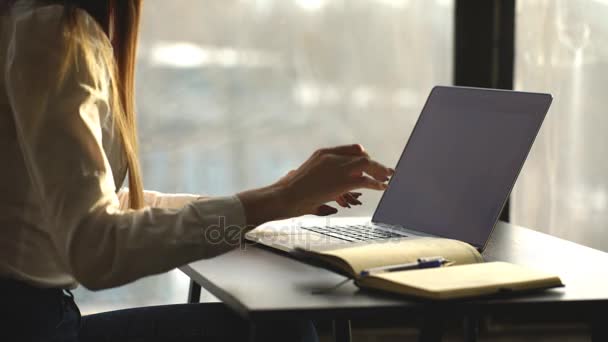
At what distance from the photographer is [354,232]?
4.62ft

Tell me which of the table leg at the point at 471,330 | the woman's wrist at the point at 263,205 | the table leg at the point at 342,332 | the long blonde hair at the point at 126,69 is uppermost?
the long blonde hair at the point at 126,69

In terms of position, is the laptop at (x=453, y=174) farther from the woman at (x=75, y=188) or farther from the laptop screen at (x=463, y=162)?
the woman at (x=75, y=188)

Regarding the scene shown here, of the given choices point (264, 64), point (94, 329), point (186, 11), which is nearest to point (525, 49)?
point (264, 64)

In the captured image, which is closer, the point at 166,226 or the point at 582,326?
the point at 166,226

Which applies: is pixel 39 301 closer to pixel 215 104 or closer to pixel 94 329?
pixel 94 329

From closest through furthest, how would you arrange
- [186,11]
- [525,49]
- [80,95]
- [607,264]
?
[80,95] < [607,264] < [186,11] < [525,49]

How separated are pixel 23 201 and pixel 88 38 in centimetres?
21

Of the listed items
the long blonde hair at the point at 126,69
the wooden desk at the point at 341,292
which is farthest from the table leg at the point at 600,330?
the long blonde hair at the point at 126,69

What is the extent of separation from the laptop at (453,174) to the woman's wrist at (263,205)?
0.22 meters

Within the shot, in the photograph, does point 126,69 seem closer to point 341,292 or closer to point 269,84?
point 341,292

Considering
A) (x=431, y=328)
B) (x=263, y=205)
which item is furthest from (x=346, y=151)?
(x=431, y=328)

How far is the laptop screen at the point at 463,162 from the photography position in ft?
4.39

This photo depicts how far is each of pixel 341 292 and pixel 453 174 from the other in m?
0.45

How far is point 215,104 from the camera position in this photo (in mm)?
2508
